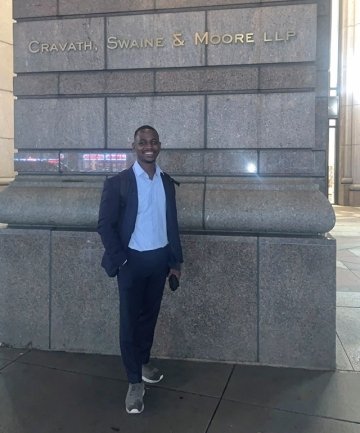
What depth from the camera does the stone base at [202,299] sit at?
4.51 m

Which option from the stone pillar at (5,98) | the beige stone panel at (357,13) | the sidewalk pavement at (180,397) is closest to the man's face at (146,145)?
the sidewalk pavement at (180,397)

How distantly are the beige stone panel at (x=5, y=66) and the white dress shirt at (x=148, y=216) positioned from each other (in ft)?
36.4

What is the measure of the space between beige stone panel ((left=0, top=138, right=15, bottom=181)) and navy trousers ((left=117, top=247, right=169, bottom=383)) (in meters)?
10.5

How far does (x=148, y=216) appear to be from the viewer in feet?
12.1

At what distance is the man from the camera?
11.8ft

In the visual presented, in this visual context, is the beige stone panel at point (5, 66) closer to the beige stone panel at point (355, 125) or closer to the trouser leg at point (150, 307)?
the trouser leg at point (150, 307)

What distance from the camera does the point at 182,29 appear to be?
16.5ft

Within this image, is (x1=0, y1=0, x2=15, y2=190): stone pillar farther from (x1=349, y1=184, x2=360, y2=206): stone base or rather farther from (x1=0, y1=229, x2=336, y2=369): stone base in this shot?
(x1=349, y1=184, x2=360, y2=206): stone base

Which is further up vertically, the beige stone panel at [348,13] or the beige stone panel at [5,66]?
the beige stone panel at [348,13]

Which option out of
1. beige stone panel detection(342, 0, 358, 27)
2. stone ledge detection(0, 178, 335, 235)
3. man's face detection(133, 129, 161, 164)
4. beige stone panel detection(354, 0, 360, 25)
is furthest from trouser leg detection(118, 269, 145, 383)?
beige stone panel detection(342, 0, 358, 27)

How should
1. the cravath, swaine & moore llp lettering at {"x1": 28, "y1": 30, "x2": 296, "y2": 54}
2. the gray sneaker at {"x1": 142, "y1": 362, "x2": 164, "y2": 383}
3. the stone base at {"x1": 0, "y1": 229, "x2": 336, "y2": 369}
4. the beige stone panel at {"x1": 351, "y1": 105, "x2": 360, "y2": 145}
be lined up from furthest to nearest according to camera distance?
the beige stone panel at {"x1": 351, "y1": 105, "x2": 360, "y2": 145} < the cravath, swaine & moore llp lettering at {"x1": 28, "y1": 30, "x2": 296, "y2": 54} < the stone base at {"x1": 0, "y1": 229, "x2": 336, "y2": 369} < the gray sneaker at {"x1": 142, "y1": 362, "x2": 164, "y2": 383}

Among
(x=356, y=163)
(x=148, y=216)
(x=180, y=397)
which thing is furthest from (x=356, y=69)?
(x=180, y=397)

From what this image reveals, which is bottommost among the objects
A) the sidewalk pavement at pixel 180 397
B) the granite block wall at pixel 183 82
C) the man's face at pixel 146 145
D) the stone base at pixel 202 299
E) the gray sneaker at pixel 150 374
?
the sidewalk pavement at pixel 180 397

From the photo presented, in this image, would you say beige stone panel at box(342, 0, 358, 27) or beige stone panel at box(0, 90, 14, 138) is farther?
beige stone panel at box(342, 0, 358, 27)
